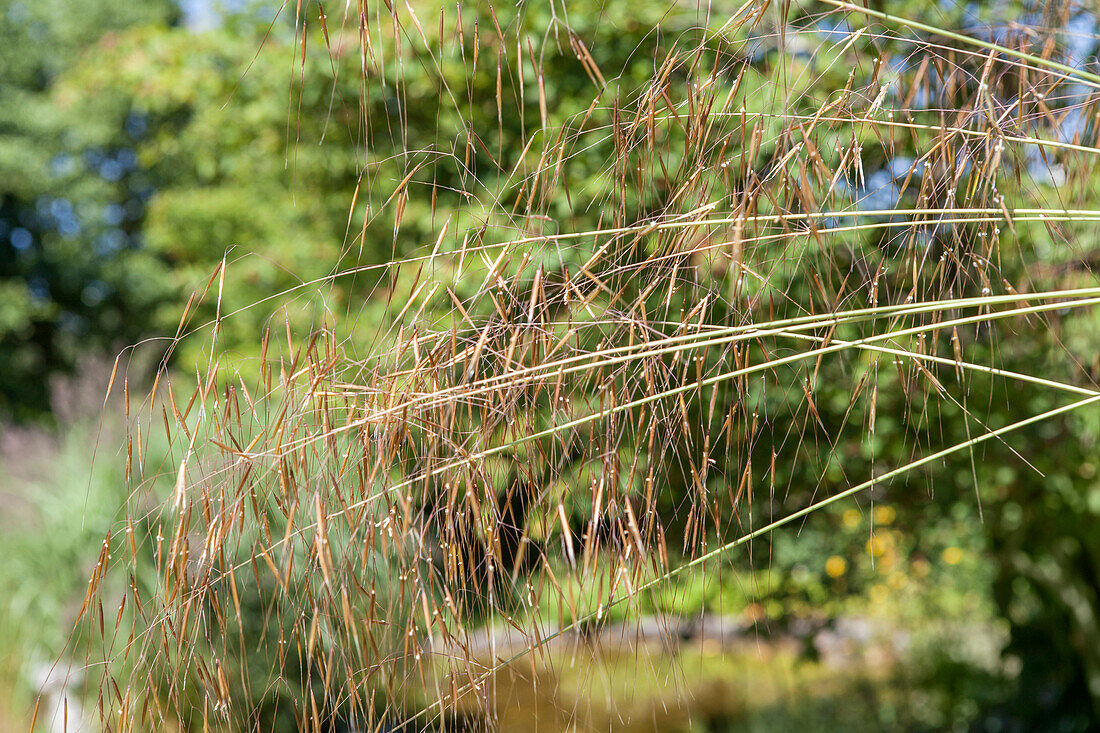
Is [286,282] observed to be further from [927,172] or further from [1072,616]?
[1072,616]

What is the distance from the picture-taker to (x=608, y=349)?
859 mm

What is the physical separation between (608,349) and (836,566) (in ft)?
8.38

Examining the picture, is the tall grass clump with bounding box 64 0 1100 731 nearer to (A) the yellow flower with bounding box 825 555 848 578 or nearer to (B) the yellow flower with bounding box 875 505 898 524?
(B) the yellow flower with bounding box 875 505 898 524

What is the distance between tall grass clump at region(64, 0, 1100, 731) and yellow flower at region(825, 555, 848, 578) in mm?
313

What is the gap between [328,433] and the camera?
835mm

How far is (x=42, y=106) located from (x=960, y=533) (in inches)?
449

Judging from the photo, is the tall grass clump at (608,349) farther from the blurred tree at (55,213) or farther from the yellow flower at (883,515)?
the blurred tree at (55,213)

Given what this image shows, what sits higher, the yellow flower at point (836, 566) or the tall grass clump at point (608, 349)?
the tall grass clump at point (608, 349)

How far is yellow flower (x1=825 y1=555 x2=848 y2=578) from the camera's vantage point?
300 cm

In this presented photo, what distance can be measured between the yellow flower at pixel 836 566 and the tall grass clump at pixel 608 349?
0.31 meters

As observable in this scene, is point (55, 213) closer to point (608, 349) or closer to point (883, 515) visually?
point (883, 515)

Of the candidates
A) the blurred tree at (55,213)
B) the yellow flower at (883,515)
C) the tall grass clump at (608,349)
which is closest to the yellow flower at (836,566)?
the yellow flower at (883,515)

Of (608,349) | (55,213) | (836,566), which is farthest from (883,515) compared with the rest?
(55,213)

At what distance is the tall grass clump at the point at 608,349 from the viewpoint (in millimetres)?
845
